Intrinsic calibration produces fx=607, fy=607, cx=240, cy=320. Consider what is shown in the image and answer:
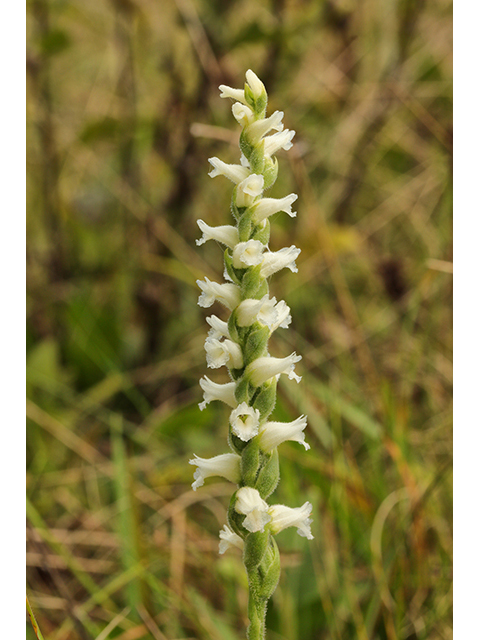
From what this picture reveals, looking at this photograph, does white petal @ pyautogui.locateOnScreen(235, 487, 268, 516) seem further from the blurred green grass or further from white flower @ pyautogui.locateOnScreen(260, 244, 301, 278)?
the blurred green grass

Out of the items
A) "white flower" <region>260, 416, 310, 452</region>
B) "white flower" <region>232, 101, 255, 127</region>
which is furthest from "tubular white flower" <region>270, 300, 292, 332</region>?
"white flower" <region>232, 101, 255, 127</region>

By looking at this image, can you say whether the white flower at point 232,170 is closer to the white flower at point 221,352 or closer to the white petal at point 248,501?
the white flower at point 221,352

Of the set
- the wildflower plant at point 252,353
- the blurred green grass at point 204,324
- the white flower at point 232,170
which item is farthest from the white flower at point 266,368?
the blurred green grass at point 204,324

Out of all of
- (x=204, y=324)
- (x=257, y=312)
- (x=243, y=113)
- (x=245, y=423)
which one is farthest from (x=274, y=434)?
(x=204, y=324)

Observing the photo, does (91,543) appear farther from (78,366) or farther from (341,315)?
(341,315)

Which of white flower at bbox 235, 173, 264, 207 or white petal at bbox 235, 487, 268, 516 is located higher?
white flower at bbox 235, 173, 264, 207

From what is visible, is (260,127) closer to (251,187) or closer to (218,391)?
(251,187)
